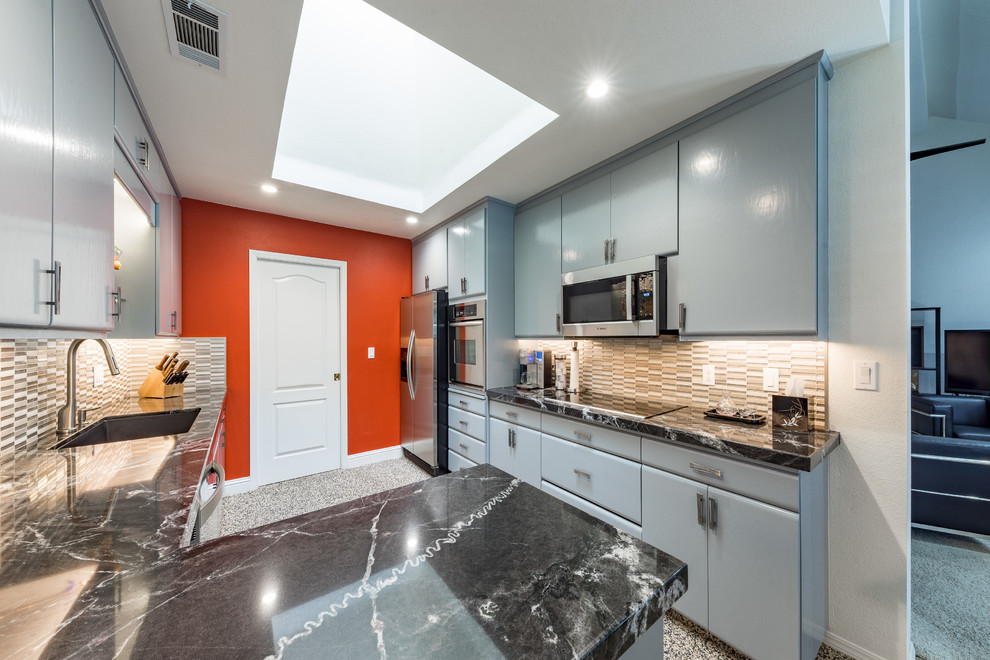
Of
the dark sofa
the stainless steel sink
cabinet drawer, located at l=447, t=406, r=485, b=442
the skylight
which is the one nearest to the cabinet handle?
the stainless steel sink

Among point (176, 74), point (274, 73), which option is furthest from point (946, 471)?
point (176, 74)

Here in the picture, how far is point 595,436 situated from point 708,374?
0.74 metres

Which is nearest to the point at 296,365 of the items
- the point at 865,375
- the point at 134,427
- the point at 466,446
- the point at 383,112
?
the point at 134,427

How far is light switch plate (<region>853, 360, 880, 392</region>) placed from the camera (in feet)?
5.14

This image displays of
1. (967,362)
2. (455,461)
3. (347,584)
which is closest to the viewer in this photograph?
(347,584)

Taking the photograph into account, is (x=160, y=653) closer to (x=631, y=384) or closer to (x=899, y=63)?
(x=631, y=384)

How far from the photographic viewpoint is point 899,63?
1.52m

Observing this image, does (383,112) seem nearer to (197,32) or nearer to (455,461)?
(197,32)

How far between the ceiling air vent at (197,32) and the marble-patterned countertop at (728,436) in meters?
2.30

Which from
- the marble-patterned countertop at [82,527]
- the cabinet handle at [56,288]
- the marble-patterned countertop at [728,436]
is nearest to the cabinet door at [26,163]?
the cabinet handle at [56,288]

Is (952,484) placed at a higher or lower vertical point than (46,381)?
lower

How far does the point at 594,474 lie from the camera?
7.04ft

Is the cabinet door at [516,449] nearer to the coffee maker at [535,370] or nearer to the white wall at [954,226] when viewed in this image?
the coffee maker at [535,370]

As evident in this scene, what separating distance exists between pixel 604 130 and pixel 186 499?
7.89ft
